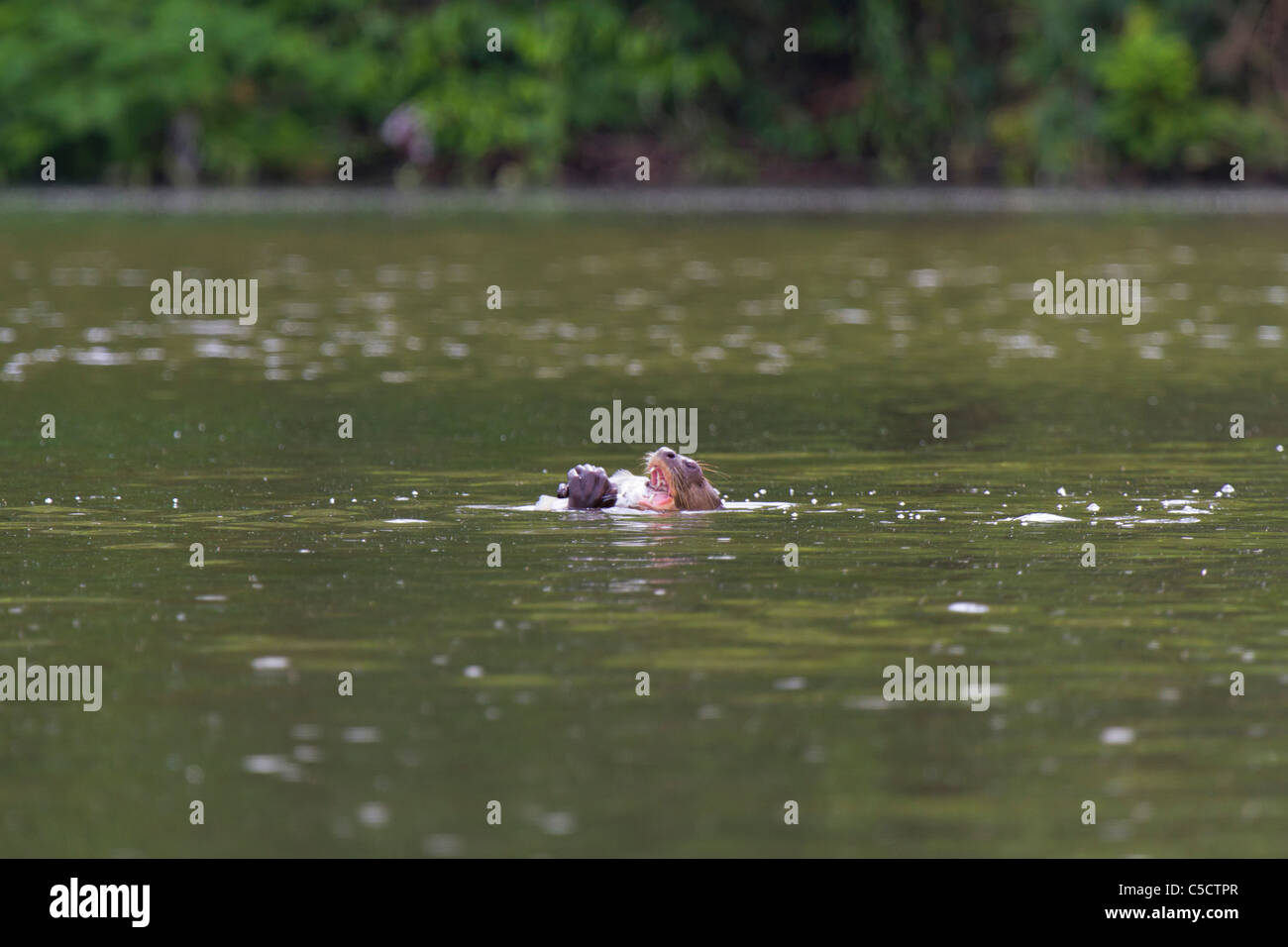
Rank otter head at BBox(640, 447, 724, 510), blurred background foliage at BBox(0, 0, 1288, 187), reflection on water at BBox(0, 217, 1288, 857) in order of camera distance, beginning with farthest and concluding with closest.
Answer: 1. blurred background foliage at BBox(0, 0, 1288, 187)
2. otter head at BBox(640, 447, 724, 510)
3. reflection on water at BBox(0, 217, 1288, 857)

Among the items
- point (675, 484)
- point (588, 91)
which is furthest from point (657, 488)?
point (588, 91)

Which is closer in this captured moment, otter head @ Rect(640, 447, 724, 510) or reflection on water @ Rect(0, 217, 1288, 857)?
reflection on water @ Rect(0, 217, 1288, 857)

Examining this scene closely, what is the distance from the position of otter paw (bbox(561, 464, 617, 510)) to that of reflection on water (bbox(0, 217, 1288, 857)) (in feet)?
0.55

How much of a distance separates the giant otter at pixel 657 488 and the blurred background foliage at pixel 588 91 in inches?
2024

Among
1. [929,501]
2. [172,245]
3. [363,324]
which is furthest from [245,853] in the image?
[172,245]

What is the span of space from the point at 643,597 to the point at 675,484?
310 centimetres

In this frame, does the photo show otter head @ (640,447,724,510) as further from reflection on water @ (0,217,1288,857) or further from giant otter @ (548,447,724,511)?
reflection on water @ (0,217,1288,857)

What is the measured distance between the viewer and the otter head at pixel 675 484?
16359 millimetres

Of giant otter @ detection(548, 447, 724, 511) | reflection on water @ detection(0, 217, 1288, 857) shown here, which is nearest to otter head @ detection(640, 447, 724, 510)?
giant otter @ detection(548, 447, 724, 511)

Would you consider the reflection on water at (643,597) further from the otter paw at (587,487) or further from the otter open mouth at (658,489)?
the otter open mouth at (658,489)

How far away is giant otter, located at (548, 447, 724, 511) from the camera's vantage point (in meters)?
16.4

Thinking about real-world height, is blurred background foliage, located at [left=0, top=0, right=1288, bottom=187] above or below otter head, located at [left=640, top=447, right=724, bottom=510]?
above

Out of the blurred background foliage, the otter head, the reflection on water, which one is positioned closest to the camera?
the reflection on water

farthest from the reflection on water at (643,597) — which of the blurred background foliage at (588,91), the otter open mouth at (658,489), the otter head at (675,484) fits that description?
the blurred background foliage at (588,91)
